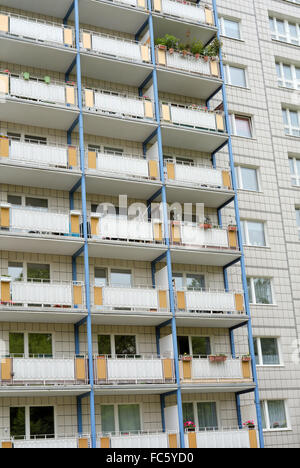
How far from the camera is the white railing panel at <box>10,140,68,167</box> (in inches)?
1001

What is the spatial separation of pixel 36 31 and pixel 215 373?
14.7 meters

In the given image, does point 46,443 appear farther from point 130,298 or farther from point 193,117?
point 193,117

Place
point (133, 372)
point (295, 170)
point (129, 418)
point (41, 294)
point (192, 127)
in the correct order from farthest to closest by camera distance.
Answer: point (295, 170)
point (192, 127)
point (129, 418)
point (133, 372)
point (41, 294)

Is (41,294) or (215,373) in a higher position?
(41,294)

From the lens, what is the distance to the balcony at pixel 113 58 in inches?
1105

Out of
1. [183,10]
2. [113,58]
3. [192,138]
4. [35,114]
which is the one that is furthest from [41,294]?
[183,10]

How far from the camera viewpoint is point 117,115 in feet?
90.8

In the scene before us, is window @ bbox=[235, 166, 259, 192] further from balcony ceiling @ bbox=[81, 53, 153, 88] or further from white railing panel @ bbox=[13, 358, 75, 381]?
white railing panel @ bbox=[13, 358, 75, 381]

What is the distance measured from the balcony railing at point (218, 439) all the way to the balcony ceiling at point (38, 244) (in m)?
7.76

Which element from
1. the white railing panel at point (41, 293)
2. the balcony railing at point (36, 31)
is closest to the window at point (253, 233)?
the white railing panel at point (41, 293)

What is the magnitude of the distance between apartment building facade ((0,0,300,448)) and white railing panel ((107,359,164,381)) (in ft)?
0.18

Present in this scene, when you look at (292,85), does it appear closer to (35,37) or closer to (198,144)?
(198,144)

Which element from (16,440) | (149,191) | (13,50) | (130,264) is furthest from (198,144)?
(16,440)

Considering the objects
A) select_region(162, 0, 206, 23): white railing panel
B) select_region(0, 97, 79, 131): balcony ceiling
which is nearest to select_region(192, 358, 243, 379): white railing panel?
select_region(0, 97, 79, 131): balcony ceiling
